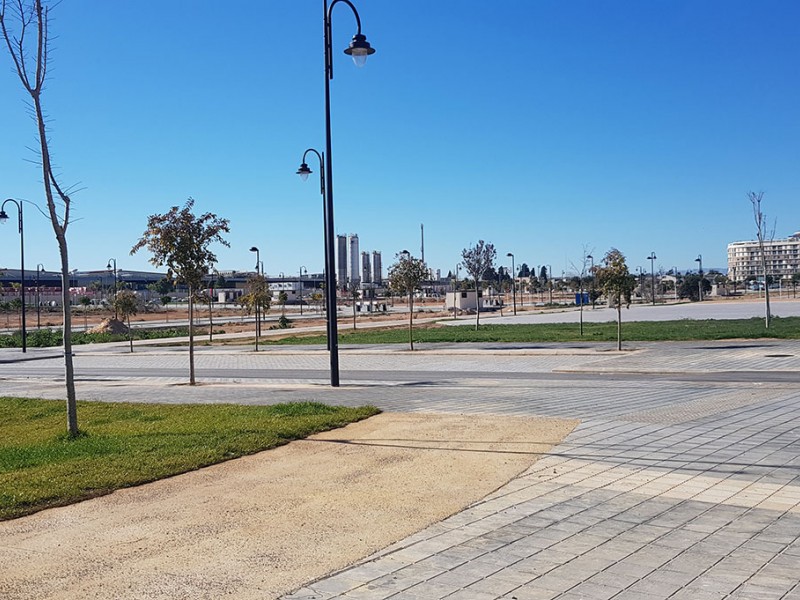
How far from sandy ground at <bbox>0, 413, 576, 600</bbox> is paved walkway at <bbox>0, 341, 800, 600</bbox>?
35 cm

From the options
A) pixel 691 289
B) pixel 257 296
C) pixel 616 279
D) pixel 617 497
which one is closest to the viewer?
pixel 617 497

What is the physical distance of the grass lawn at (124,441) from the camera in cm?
773

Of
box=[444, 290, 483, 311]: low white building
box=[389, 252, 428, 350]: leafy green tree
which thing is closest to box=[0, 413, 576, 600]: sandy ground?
box=[389, 252, 428, 350]: leafy green tree

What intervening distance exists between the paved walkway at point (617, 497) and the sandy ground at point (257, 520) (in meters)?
0.35

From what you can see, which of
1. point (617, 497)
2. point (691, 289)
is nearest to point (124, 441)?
point (617, 497)

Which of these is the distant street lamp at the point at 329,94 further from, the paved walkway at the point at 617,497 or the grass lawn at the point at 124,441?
the grass lawn at the point at 124,441

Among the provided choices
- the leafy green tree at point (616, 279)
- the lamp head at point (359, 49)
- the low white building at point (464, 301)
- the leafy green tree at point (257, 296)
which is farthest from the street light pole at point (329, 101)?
the low white building at point (464, 301)

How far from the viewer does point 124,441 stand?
1020 cm

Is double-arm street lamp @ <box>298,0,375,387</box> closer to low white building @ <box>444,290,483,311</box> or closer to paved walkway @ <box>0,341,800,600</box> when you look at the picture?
paved walkway @ <box>0,341,800,600</box>

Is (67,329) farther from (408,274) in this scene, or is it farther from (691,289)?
(691,289)

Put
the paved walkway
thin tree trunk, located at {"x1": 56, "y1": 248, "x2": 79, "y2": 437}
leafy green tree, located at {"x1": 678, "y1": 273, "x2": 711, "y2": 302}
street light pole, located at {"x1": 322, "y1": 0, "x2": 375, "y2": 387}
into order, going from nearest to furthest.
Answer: the paved walkway → thin tree trunk, located at {"x1": 56, "y1": 248, "x2": 79, "y2": 437} → street light pole, located at {"x1": 322, "y1": 0, "x2": 375, "y2": 387} → leafy green tree, located at {"x1": 678, "y1": 273, "x2": 711, "y2": 302}

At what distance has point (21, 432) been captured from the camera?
12172 mm

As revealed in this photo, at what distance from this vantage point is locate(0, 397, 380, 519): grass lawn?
7.73 meters

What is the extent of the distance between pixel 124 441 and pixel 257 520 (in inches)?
175
